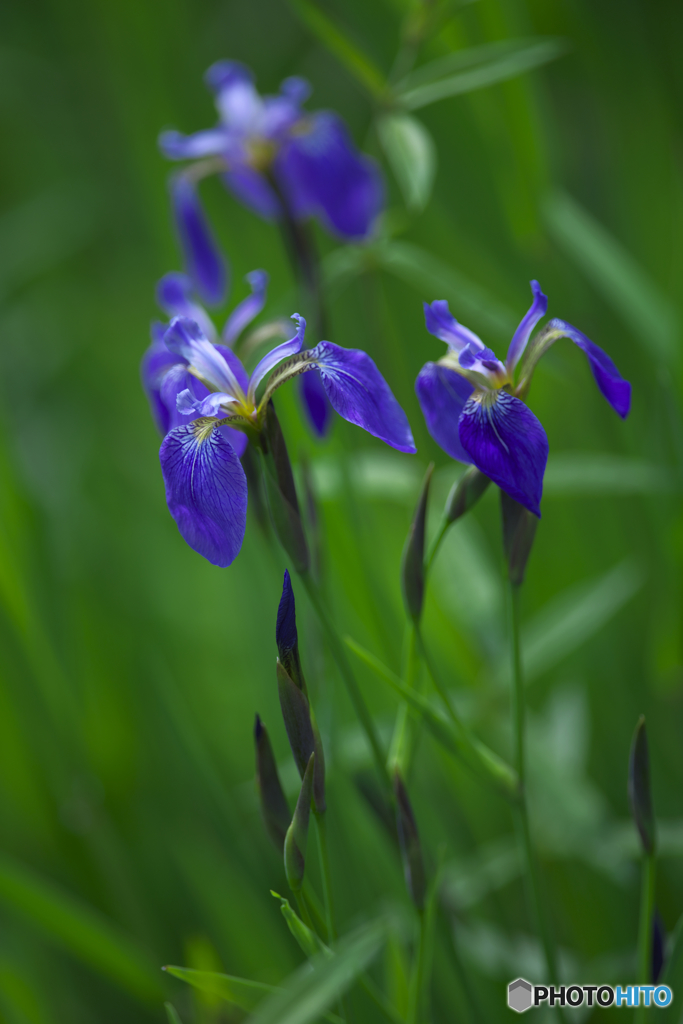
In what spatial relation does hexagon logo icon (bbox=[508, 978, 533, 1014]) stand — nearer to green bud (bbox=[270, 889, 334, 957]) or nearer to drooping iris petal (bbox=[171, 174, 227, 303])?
green bud (bbox=[270, 889, 334, 957])

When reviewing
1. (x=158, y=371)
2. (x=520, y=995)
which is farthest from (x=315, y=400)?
(x=520, y=995)

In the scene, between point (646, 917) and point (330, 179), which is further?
point (330, 179)

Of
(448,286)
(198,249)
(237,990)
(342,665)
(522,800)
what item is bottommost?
(237,990)

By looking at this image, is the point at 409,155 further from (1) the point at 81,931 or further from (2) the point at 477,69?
(1) the point at 81,931

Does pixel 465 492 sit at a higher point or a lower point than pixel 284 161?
lower

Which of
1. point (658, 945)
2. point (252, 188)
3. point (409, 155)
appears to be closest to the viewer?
point (658, 945)

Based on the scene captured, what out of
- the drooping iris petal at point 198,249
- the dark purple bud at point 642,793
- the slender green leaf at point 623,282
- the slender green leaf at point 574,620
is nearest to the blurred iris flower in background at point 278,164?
the drooping iris petal at point 198,249

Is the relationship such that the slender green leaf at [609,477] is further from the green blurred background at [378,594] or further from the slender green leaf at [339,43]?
the slender green leaf at [339,43]
